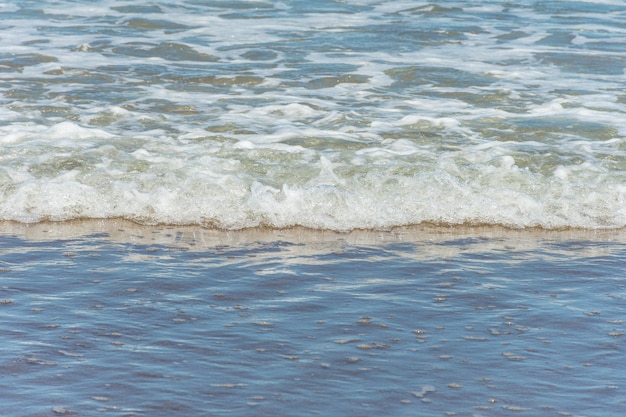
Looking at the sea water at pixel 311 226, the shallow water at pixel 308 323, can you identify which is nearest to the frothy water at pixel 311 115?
the sea water at pixel 311 226

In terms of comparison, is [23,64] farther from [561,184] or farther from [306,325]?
[306,325]

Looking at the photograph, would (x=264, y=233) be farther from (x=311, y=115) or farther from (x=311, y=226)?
(x=311, y=115)

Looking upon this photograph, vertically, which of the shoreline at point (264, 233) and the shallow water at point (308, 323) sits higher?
the shallow water at point (308, 323)

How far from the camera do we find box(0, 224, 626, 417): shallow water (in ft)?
11.6

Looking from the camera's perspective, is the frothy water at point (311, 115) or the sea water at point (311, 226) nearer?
the sea water at point (311, 226)

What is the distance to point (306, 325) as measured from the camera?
14.1ft

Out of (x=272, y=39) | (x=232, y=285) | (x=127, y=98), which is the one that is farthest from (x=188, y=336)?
(x=272, y=39)

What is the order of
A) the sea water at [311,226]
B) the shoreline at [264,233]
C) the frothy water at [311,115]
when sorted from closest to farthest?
the sea water at [311,226], the shoreline at [264,233], the frothy water at [311,115]

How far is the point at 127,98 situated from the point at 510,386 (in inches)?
255

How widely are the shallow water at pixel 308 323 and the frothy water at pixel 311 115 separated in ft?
1.47

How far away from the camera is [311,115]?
28.9ft

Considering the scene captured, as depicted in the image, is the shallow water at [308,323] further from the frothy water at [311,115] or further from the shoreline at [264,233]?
the frothy water at [311,115]

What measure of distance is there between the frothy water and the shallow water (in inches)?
17.7

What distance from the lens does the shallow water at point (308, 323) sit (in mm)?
3551
